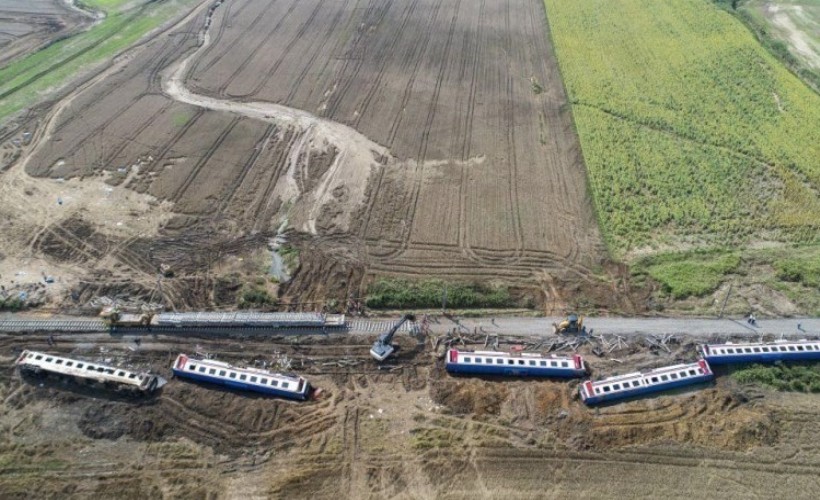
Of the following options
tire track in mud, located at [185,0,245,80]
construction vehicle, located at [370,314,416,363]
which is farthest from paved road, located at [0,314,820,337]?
tire track in mud, located at [185,0,245,80]

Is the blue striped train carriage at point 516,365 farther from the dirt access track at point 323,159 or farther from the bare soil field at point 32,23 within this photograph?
the bare soil field at point 32,23

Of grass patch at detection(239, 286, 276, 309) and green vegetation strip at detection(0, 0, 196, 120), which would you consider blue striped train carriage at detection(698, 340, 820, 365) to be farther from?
green vegetation strip at detection(0, 0, 196, 120)

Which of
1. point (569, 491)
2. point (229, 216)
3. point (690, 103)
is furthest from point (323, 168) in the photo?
point (690, 103)

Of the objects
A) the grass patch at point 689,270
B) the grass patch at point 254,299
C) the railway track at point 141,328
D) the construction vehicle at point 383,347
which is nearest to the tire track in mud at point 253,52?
the grass patch at point 254,299

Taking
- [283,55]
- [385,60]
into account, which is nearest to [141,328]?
[283,55]

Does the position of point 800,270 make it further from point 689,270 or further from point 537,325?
point 537,325
